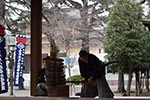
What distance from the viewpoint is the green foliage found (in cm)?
1559

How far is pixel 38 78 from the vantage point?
22.3 ft

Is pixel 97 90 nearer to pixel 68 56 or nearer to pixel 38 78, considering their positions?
pixel 38 78

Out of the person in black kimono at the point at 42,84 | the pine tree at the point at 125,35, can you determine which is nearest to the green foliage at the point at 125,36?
the pine tree at the point at 125,35

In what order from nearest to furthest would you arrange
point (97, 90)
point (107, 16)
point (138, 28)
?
1. point (97, 90)
2. point (138, 28)
3. point (107, 16)

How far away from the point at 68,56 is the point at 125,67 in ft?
14.5

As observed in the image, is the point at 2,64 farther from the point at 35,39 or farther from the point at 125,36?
the point at 125,36

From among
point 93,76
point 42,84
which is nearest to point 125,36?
point 42,84

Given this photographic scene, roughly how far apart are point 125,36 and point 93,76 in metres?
10.6

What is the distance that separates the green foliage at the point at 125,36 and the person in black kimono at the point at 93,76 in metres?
10.1

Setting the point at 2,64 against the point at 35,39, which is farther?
the point at 2,64

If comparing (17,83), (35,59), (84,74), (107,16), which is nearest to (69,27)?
(107,16)

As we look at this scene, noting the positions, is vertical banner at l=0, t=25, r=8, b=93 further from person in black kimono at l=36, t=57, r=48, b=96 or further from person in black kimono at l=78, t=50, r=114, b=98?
person in black kimono at l=78, t=50, r=114, b=98

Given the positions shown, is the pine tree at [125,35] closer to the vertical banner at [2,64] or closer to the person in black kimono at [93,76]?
the vertical banner at [2,64]

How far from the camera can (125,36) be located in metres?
15.8
